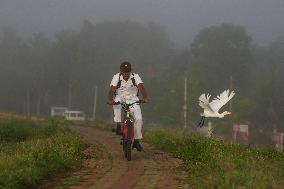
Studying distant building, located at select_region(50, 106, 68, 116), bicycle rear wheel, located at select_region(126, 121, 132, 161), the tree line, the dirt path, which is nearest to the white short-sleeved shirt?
bicycle rear wheel, located at select_region(126, 121, 132, 161)

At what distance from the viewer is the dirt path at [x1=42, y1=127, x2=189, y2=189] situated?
27.1 feet

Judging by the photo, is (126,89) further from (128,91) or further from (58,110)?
(58,110)

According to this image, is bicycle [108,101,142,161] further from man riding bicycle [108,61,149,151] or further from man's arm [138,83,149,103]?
man's arm [138,83,149,103]

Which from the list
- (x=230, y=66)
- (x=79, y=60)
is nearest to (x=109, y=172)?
(x=230, y=66)

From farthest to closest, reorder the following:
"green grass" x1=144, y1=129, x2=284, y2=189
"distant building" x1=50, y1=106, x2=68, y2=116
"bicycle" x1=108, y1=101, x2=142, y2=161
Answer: "distant building" x1=50, y1=106, x2=68, y2=116 → "bicycle" x1=108, y1=101, x2=142, y2=161 → "green grass" x1=144, y1=129, x2=284, y2=189

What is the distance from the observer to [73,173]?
31.4 feet

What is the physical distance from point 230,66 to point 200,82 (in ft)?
76.1

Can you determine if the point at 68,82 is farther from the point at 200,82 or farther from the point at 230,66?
the point at 200,82

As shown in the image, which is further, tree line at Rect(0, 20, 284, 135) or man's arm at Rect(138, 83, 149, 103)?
tree line at Rect(0, 20, 284, 135)

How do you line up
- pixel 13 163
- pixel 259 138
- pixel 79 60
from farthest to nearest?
pixel 79 60
pixel 259 138
pixel 13 163

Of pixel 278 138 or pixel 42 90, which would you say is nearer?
pixel 278 138

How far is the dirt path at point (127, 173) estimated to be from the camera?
825 centimetres

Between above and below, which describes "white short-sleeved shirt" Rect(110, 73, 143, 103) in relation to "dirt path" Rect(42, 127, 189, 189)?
above

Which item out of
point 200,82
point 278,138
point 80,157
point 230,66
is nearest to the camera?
point 80,157
